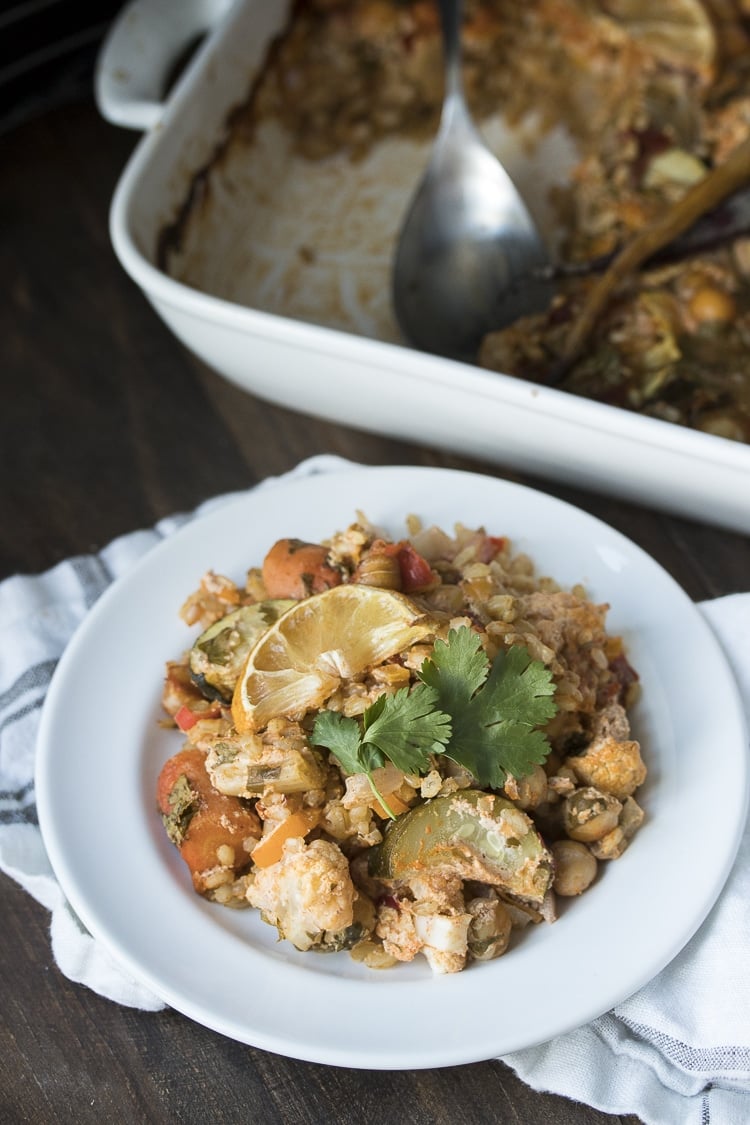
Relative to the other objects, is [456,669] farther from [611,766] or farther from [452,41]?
[452,41]

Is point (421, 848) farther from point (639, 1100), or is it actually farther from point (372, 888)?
point (639, 1100)

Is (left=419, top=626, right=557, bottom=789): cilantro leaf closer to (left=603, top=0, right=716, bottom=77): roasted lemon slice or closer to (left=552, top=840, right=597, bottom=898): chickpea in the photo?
(left=552, top=840, right=597, bottom=898): chickpea

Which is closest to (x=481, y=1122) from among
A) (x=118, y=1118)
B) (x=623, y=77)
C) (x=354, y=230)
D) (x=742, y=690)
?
(x=118, y=1118)

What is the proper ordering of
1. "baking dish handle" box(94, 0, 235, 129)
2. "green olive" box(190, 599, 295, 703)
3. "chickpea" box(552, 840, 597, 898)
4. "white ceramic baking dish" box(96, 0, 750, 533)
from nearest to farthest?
"chickpea" box(552, 840, 597, 898)
"green olive" box(190, 599, 295, 703)
"white ceramic baking dish" box(96, 0, 750, 533)
"baking dish handle" box(94, 0, 235, 129)

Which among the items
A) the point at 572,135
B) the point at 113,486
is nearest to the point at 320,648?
the point at 113,486

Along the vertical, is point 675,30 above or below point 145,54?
below

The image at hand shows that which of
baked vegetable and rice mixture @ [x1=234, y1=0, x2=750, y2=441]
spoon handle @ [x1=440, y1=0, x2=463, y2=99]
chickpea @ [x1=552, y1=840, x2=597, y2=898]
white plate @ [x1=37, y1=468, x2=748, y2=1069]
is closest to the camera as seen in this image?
white plate @ [x1=37, y1=468, x2=748, y2=1069]

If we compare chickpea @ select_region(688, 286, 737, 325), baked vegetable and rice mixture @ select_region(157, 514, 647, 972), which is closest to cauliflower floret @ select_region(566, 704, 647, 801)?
baked vegetable and rice mixture @ select_region(157, 514, 647, 972)

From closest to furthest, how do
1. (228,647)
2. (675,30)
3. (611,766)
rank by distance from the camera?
(611,766)
(228,647)
(675,30)
